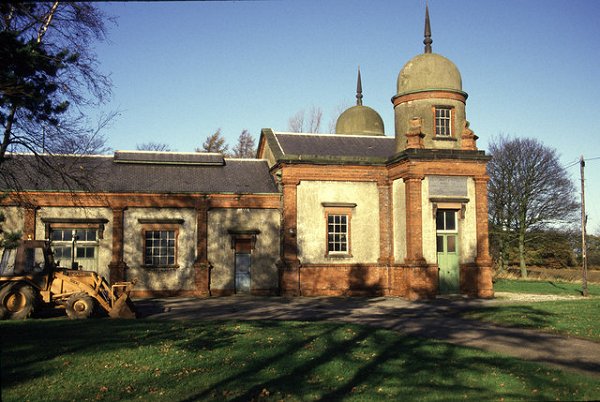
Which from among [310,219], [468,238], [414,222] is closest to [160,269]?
[310,219]

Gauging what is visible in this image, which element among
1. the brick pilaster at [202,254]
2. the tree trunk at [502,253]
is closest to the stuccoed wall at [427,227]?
the brick pilaster at [202,254]

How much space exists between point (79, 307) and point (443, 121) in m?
17.0

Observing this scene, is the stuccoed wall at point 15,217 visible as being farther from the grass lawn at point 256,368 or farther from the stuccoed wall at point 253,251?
the grass lawn at point 256,368

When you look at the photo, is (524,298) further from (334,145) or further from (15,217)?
(15,217)

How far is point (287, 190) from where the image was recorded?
2522cm

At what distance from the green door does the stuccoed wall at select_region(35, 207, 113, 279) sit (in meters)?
13.8

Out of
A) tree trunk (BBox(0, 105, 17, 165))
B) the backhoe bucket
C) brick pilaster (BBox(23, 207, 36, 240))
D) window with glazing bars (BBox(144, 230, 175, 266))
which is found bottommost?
the backhoe bucket

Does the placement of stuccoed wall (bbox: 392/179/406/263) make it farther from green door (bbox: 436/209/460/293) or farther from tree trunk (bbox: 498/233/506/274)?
tree trunk (bbox: 498/233/506/274)

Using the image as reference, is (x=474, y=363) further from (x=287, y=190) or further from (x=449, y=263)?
(x=287, y=190)

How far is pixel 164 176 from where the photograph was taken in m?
26.9

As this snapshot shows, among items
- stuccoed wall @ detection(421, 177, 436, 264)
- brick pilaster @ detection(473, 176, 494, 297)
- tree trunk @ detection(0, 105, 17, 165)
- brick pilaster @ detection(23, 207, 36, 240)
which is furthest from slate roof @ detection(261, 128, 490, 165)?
tree trunk @ detection(0, 105, 17, 165)

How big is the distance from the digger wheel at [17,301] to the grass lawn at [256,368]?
61.0 inches

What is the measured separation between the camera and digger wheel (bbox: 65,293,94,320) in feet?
52.2

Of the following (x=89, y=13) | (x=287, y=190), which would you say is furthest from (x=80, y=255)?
(x=89, y=13)
